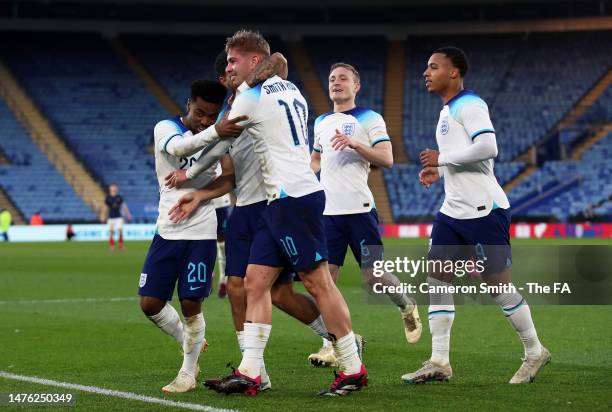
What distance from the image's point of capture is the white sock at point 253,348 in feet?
23.1

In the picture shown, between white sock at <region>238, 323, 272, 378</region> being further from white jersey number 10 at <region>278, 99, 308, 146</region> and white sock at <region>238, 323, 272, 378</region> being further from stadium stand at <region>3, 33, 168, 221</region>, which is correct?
stadium stand at <region>3, 33, 168, 221</region>

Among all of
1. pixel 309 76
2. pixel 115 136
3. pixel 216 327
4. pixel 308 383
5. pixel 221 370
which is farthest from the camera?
pixel 309 76

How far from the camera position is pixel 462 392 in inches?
286

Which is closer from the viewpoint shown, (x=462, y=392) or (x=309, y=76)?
(x=462, y=392)

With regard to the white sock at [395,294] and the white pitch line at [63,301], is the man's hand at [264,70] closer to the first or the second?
the white sock at [395,294]

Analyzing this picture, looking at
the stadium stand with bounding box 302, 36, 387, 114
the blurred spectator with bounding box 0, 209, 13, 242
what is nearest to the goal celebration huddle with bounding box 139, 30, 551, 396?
the blurred spectator with bounding box 0, 209, 13, 242

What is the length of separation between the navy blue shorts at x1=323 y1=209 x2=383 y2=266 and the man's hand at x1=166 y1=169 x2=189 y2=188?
2452mm

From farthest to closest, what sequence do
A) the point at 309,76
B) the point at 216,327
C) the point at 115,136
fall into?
the point at 309,76 → the point at 115,136 → the point at 216,327

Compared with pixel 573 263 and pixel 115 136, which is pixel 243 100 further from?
pixel 115 136

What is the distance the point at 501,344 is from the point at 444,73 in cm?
326

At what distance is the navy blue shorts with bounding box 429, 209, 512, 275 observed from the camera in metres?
7.79

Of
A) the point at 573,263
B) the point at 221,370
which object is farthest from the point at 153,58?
the point at 221,370

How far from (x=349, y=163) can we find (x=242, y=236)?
2499mm

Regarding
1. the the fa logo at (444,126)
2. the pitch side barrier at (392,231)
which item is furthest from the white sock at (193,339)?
the pitch side barrier at (392,231)
